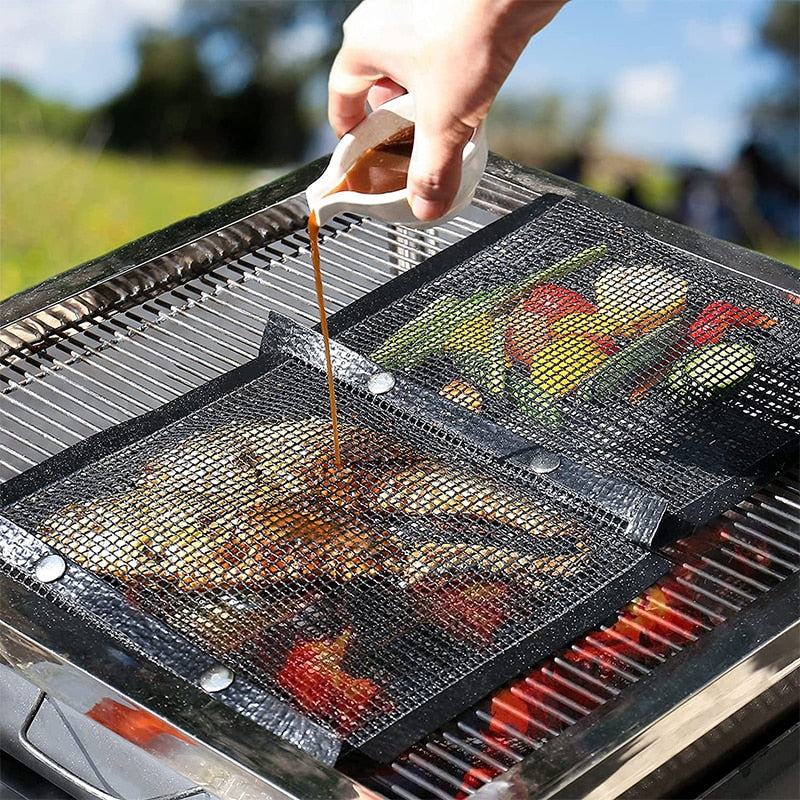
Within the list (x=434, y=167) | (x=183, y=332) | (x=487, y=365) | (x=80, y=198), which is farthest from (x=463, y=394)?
(x=80, y=198)

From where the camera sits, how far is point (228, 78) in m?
4.70

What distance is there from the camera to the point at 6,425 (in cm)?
179

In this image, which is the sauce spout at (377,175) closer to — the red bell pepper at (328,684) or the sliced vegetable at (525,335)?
the sliced vegetable at (525,335)

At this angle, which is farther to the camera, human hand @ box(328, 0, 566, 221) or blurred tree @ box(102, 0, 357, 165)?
blurred tree @ box(102, 0, 357, 165)

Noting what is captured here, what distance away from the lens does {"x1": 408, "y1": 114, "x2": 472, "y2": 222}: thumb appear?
1338 millimetres

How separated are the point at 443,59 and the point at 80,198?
10.8 feet

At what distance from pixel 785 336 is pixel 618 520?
416 millimetres

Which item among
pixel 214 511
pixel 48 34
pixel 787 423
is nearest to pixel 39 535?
pixel 214 511

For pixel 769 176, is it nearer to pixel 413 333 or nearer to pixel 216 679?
pixel 413 333

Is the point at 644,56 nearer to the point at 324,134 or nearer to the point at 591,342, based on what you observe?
the point at 324,134

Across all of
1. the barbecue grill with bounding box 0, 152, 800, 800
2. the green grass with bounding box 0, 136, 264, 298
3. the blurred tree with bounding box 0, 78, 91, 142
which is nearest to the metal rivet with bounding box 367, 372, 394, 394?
the barbecue grill with bounding box 0, 152, 800, 800

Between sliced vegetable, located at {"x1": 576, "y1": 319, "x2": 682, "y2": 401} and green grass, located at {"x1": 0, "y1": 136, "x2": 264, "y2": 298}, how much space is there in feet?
8.83

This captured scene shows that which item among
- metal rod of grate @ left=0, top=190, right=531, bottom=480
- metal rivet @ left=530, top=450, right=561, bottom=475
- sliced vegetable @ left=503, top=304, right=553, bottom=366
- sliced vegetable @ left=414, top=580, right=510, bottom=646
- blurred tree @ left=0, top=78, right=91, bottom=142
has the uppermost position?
sliced vegetable @ left=503, top=304, right=553, bottom=366

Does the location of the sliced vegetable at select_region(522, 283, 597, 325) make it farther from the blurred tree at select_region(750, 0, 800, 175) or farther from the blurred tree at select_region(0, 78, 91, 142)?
the blurred tree at select_region(0, 78, 91, 142)
